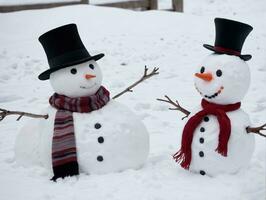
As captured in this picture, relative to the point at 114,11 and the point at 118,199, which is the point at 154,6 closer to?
the point at 114,11

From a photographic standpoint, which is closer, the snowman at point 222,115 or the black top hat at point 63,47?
the snowman at point 222,115

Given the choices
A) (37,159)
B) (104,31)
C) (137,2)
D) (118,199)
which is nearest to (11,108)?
(37,159)

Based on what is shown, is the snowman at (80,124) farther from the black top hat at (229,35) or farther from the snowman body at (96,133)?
the black top hat at (229,35)

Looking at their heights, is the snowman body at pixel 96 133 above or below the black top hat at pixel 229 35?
below

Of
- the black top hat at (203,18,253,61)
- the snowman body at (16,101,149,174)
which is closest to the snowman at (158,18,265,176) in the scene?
the black top hat at (203,18,253,61)

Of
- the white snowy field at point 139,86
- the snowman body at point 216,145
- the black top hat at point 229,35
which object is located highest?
the black top hat at point 229,35

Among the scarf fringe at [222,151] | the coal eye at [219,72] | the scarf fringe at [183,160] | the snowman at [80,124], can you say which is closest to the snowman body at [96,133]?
the snowman at [80,124]

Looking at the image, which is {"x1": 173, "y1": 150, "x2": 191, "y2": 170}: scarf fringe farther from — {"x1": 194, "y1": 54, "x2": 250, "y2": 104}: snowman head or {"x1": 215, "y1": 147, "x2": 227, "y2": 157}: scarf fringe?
{"x1": 194, "y1": 54, "x2": 250, "y2": 104}: snowman head

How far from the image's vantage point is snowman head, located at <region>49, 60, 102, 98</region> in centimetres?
331

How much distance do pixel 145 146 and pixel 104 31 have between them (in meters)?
5.92

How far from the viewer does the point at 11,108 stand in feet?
18.2

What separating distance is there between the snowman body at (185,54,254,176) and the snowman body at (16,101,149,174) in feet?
1.48

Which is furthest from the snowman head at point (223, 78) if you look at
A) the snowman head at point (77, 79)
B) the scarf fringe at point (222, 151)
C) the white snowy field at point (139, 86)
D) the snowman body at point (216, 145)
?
→ the snowman head at point (77, 79)

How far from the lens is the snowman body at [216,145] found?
3178 millimetres
